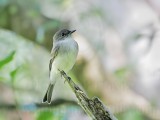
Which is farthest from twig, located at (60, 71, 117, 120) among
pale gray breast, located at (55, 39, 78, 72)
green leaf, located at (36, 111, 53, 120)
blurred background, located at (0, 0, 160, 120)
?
blurred background, located at (0, 0, 160, 120)

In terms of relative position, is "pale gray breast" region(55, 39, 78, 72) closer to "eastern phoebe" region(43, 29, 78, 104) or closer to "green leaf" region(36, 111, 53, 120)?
"eastern phoebe" region(43, 29, 78, 104)

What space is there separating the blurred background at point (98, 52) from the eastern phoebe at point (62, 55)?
616 millimetres

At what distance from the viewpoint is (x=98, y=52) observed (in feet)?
9.00

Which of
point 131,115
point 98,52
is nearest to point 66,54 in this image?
point 131,115

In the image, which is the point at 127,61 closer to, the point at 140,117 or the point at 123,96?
the point at 123,96

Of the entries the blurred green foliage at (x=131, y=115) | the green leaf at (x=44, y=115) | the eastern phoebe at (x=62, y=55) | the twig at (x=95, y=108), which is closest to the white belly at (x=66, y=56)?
the eastern phoebe at (x=62, y=55)

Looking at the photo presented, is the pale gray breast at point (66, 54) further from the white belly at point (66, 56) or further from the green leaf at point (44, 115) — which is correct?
the green leaf at point (44, 115)

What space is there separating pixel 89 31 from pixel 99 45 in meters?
0.17

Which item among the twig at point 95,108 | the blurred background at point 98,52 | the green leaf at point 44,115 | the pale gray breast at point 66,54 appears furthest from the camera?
the blurred background at point 98,52

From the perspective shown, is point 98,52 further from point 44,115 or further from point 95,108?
point 95,108

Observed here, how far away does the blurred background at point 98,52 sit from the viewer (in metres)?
2.58

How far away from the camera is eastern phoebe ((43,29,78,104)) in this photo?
5.18 feet

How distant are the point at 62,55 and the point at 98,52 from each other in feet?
3.52

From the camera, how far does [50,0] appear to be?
10.3 ft
